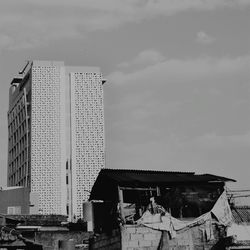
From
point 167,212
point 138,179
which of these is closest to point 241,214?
point 167,212

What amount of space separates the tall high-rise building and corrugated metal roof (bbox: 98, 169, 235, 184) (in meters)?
52.0

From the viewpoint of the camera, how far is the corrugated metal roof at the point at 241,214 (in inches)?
914

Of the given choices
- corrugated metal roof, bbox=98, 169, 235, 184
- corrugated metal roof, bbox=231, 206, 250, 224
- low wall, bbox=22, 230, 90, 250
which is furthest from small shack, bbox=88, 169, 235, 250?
low wall, bbox=22, 230, 90, 250

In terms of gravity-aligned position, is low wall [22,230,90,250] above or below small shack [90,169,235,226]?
below

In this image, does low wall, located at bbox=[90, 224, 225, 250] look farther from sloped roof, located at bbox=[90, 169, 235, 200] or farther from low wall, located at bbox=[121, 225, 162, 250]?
sloped roof, located at bbox=[90, 169, 235, 200]

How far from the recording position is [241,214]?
2381 cm

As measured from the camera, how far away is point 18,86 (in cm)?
8831

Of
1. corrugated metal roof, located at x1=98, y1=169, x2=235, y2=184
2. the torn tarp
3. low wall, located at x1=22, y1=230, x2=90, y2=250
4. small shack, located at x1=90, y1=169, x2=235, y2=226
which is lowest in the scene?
low wall, located at x1=22, y1=230, x2=90, y2=250

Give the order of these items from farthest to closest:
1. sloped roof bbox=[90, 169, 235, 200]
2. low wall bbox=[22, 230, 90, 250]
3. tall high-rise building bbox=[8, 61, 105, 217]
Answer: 1. tall high-rise building bbox=[8, 61, 105, 217]
2. low wall bbox=[22, 230, 90, 250]
3. sloped roof bbox=[90, 169, 235, 200]

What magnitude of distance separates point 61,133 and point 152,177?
188 feet

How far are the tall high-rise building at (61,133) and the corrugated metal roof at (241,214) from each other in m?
53.5

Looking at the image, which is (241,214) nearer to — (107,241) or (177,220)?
(177,220)

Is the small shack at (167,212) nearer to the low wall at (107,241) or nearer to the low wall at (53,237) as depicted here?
the low wall at (107,241)

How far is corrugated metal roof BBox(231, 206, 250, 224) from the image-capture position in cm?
2323
